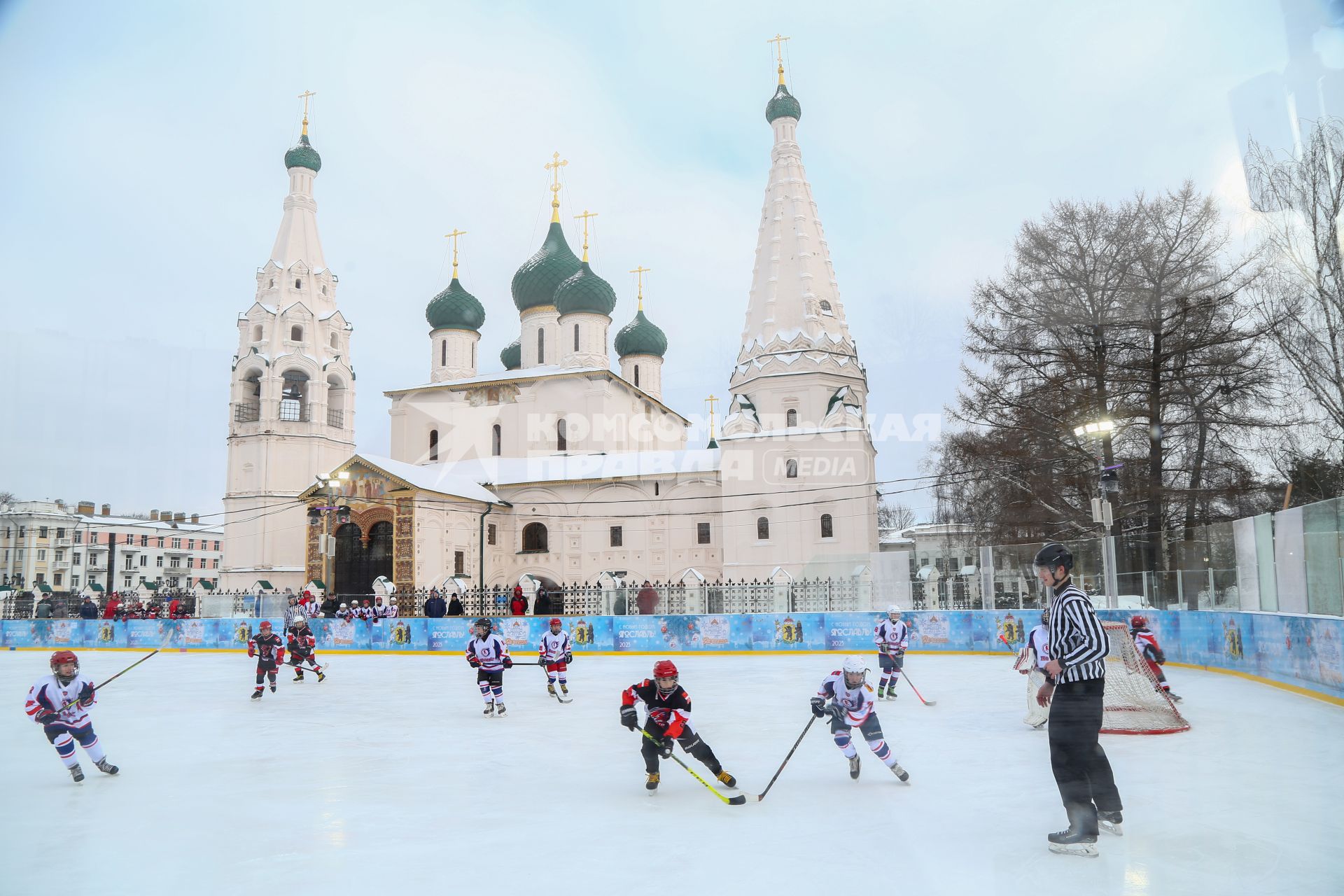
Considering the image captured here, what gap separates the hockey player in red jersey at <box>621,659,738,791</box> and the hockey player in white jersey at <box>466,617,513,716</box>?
5.24m

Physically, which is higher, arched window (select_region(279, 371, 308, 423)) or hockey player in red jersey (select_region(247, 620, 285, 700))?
arched window (select_region(279, 371, 308, 423))

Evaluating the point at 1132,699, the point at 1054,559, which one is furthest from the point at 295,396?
the point at 1054,559

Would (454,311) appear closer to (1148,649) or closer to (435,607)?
(435,607)

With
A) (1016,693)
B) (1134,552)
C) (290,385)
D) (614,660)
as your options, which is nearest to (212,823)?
(1016,693)

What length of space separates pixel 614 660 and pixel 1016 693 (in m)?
11.0

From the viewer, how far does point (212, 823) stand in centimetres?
652

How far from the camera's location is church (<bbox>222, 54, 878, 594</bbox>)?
38.1 metres

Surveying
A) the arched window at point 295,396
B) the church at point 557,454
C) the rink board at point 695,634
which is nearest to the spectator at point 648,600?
the rink board at point 695,634

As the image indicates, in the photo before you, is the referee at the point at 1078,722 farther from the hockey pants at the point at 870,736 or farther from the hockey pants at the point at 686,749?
the hockey pants at the point at 686,749

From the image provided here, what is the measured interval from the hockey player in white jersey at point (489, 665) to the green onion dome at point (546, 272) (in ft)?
128

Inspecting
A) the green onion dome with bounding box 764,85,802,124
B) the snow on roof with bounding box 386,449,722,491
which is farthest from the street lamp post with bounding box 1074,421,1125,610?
the green onion dome with bounding box 764,85,802,124

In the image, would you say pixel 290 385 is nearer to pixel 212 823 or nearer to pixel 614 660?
pixel 614 660

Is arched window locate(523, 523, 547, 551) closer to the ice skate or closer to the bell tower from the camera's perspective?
the bell tower

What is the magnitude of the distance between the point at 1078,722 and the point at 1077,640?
0.46m
